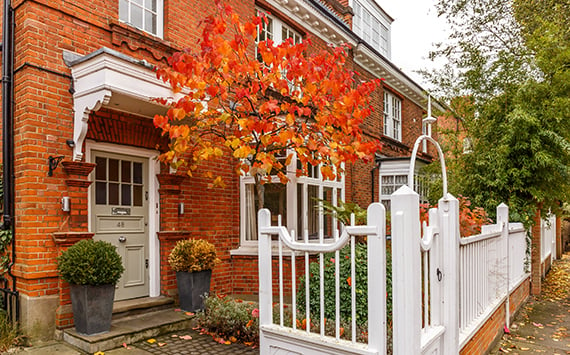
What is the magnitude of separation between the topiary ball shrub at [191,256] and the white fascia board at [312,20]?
5379mm

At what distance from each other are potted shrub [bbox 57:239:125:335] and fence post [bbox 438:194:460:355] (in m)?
3.66

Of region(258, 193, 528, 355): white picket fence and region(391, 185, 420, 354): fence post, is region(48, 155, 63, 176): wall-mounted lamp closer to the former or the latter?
region(258, 193, 528, 355): white picket fence

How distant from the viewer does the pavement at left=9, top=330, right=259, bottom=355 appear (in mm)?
4594

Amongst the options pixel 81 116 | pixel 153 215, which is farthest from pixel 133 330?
pixel 81 116

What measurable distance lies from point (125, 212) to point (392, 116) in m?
10.1

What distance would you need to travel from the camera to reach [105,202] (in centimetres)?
590

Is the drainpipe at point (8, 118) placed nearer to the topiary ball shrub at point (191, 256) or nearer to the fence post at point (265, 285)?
the topiary ball shrub at point (191, 256)

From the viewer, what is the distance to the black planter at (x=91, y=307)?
4.71 m

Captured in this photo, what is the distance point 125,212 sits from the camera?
612cm

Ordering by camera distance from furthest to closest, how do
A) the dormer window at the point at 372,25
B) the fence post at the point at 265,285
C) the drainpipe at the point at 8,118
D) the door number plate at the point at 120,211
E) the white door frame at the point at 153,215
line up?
the dormer window at the point at 372,25 → the white door frame at the point at 153,215 → the door number plate at the point at 120,211 → the drainpipe at the point at 8,118 → the fence post at the point at 265,285

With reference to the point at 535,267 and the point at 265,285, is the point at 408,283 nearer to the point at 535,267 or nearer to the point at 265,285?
the point at 265,285

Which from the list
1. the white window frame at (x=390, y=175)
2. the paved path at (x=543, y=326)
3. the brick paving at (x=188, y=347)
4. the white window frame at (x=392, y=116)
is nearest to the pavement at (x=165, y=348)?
the brick paving at (x=188, y=347)

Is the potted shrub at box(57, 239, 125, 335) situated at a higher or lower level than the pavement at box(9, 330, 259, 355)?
higher

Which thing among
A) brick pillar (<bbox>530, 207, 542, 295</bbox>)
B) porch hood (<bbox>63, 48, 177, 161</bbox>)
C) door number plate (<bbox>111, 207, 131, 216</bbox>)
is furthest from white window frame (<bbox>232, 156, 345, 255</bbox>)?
brick pillar (<bbox>530, 207, 542, 295</bbox>)
